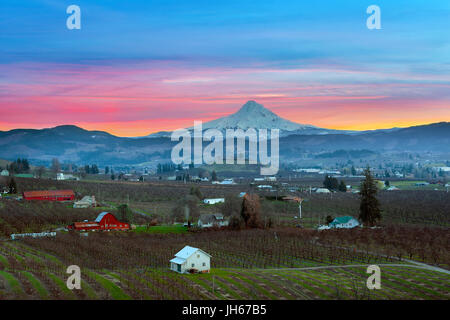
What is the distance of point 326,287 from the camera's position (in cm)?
3962

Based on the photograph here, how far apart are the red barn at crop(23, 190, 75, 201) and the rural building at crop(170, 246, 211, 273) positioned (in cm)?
6084

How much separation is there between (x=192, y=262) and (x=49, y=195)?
63.8m

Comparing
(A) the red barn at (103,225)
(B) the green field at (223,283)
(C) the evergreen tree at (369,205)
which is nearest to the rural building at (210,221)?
(A) the red barn at (103,225)

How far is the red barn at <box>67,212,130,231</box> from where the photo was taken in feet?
234

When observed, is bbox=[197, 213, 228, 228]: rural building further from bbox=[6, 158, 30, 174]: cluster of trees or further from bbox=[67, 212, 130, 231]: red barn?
bbox=[6, 158, 30, 174]: cluster of trees

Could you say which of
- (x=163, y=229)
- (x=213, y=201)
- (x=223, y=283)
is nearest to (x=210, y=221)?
(x=163, y=229)

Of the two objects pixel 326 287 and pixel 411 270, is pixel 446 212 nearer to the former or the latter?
pixel 411 270

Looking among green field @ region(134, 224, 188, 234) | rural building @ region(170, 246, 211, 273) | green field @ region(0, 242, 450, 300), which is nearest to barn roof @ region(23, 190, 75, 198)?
green field @ region(134, 224, 188, 234)

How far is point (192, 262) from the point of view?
146 ft

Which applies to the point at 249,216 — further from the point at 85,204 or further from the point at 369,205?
the point at 85,204
